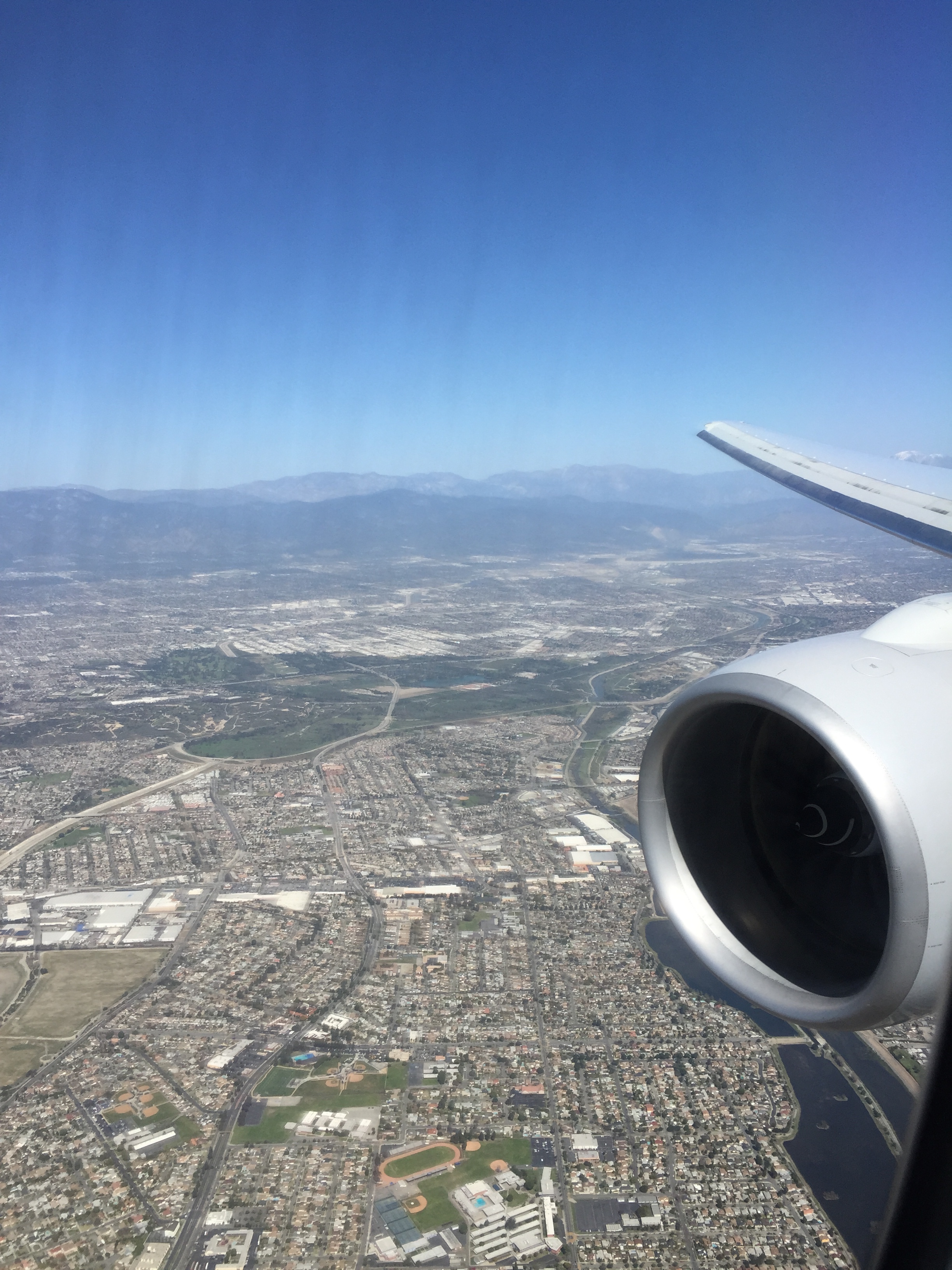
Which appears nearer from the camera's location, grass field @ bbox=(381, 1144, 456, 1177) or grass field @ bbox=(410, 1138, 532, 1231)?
grass field @ bbox=(410, 1138, 532, 1231)

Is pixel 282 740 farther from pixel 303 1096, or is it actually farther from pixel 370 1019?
pixel 303 1096

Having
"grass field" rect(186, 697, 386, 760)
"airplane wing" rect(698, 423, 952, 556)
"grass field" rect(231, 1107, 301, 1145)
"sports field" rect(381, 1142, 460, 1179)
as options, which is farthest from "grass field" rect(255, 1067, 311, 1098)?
"grass field" rect(186, 697, 386, 760)

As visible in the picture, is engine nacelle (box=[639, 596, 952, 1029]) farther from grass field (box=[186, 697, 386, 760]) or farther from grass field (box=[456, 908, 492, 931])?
grass field (box=[186, 697, 386, 760])

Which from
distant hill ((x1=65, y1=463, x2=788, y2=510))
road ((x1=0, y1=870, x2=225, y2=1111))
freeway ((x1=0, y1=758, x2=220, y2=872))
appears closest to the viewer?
road ((x1=0, y1=870, x2=225, y2=1111))

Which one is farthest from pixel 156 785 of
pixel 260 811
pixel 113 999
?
pixel 113 999

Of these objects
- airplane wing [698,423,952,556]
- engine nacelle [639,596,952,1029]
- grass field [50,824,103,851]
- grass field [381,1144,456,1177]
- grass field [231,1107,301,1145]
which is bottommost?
grass field [50,824,103,851]

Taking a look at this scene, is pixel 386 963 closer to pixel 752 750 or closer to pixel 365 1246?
pixel 365 1246
